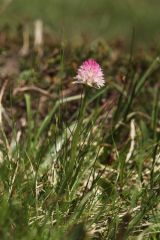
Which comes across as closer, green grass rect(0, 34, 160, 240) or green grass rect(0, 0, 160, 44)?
green grass rect(0, 34, 160, 240)

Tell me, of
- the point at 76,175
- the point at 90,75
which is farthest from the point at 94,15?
the point at 90,75

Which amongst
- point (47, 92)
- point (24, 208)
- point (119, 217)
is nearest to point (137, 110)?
point (47, 92)

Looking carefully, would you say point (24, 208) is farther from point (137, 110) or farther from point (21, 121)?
point (137, 110)

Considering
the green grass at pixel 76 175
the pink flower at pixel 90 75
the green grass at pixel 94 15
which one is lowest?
the green grass at pixel 76 175

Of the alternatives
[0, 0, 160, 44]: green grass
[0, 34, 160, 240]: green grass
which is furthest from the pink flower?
[0, 0, 160, 44]: green grass

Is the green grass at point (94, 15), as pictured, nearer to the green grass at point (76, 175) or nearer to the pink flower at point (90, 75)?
the green grass at point (76, 175)

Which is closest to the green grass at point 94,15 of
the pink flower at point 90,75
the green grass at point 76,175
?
the green grass at point 76,175

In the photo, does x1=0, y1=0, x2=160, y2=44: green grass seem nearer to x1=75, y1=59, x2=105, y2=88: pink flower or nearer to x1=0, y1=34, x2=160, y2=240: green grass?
x1=0, y1=34, x2=160, y2=240: green grass

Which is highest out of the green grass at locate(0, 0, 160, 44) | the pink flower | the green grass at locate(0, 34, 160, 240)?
the green grass at locate(0, 0, 160, 44)

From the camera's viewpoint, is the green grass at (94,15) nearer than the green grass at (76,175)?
No
